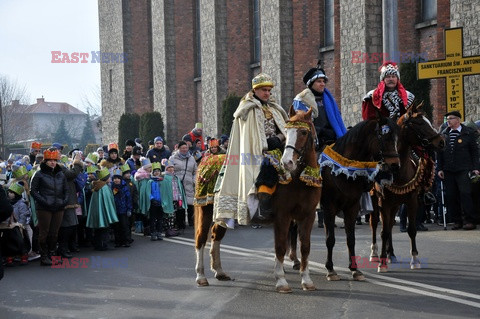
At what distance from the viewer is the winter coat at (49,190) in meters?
13.1

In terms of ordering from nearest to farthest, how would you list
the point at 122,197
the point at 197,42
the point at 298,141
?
the point at 298,141
the point at 122,197
the point at 197,42

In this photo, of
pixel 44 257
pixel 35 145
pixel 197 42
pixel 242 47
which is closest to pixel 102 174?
pixel 44 257

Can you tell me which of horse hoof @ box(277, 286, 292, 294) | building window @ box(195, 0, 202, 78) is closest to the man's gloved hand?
horse hoof @ box(277, 286, 292, 294)

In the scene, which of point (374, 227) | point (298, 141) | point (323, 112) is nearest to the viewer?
point (298, 141)

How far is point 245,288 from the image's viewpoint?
9.62 metres

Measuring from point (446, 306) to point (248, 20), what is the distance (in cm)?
2873

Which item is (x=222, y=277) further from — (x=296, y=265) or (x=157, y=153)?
(x=157, y=153)

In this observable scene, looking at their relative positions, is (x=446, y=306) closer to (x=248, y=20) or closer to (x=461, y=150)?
(x=461, y=150)

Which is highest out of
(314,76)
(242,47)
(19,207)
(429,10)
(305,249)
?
(242,47)

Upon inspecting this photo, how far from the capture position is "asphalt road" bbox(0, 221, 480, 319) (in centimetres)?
820

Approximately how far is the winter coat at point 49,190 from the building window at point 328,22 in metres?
17.9

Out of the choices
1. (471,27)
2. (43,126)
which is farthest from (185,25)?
(43,126)

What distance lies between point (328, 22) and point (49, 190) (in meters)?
18.6

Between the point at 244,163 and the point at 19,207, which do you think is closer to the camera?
the point at 244,163
